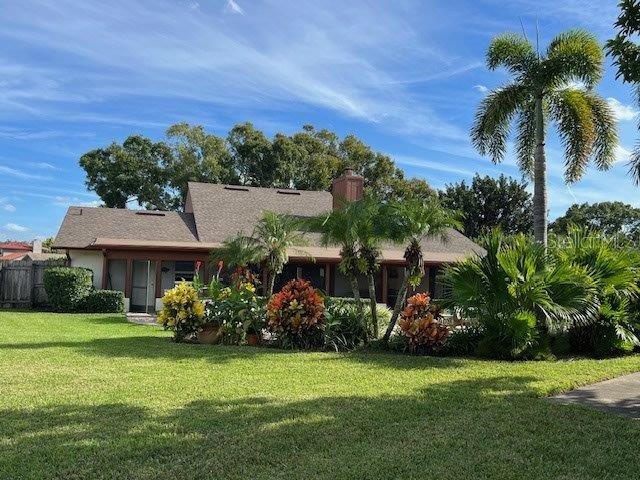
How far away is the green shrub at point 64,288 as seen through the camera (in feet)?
64.3

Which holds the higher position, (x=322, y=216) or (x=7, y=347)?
(x=322, y=216)

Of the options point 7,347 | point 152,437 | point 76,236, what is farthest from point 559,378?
point 76,236

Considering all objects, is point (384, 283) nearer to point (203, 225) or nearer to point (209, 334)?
point (203, 225)

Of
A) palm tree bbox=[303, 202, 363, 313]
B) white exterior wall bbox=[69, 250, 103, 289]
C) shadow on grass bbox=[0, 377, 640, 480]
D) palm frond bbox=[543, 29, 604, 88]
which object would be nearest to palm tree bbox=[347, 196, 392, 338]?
palm tree bbox=[303, 202, 363, 313]

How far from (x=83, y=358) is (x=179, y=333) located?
2.65 m

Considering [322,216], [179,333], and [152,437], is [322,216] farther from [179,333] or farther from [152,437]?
[152,437]

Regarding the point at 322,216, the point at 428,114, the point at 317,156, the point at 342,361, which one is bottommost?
the point at 342,361

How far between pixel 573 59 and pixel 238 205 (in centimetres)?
1647

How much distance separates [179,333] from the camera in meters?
11.8

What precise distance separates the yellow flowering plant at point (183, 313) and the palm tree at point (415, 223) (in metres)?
3.83

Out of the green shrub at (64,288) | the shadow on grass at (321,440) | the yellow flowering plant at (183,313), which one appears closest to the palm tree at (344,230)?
the yellow flowering plant at (183,313)

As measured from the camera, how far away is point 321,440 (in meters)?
5.05

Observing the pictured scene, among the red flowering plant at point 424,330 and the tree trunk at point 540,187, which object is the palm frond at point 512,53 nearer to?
the tree trunk at point 540,187

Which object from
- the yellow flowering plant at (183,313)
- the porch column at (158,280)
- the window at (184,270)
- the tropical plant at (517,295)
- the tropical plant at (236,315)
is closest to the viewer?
the tropical plant at (517,295)
